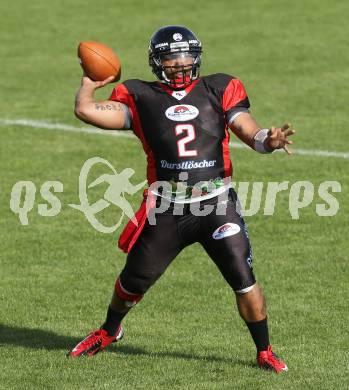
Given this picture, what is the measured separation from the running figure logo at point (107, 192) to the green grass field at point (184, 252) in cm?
13

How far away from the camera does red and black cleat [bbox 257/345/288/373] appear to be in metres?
9.55

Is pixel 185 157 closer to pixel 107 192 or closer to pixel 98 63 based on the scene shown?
pixel 98 63

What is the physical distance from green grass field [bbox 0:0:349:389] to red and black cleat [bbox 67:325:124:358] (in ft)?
0.31

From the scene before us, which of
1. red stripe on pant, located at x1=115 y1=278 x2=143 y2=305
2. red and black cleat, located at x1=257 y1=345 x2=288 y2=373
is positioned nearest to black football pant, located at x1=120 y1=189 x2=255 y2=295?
red stripe on pant, located at x1=115 y1=278 x2=143 y2=305

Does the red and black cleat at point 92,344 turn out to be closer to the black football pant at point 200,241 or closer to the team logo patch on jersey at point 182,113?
the black football pant at point 200,241

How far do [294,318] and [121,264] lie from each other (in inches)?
98.8

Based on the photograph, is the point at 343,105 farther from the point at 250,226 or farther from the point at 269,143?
the point at 269,143

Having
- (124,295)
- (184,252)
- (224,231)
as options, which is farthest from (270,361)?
(184,252)

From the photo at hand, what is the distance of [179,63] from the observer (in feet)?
31.1

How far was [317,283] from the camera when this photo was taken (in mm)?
11930

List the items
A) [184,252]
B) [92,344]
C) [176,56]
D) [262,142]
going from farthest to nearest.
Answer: [184,252] < [92,344] < [176,56] < [262,142]

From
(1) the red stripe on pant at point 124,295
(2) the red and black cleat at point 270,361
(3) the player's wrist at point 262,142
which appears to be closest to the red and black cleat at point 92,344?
(1) the red stripe on pant at point 124,295

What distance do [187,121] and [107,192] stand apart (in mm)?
5771

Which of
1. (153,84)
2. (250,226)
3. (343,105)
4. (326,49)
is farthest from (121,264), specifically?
(326,49)
